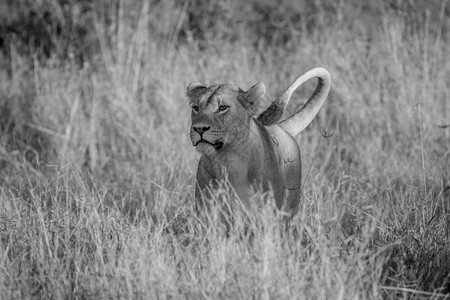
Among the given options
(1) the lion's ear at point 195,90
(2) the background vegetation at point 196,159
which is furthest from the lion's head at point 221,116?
(2) the background vegetation at point 196,159

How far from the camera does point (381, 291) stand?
3.90 meters

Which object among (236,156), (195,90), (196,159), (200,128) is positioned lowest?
(196,159)

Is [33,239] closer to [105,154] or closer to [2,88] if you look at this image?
[105,154]

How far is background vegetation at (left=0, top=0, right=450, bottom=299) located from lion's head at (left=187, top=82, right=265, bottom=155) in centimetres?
42

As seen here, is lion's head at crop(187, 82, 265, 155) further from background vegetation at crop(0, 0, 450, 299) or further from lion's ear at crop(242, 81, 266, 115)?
background vegetation at crop(0, 0, 450, 299)

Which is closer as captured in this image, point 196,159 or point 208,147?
point 208,147

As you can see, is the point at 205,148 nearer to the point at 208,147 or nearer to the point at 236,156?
the point at 208,147

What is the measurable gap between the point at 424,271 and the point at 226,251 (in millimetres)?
1126

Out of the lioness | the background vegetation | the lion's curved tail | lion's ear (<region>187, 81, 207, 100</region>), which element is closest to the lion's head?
the lioness

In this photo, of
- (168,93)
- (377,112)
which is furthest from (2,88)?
(377,112)

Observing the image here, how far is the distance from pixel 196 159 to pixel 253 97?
202 cm

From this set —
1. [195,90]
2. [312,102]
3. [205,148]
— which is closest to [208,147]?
[205,148]

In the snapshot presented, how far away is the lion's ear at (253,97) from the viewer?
4.63m

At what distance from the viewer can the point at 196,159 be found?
659 centimetres
